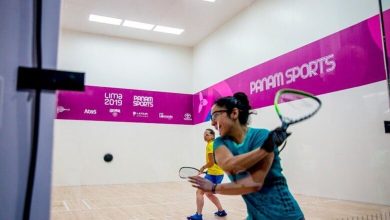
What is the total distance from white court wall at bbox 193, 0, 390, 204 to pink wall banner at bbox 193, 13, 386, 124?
0.08 metres

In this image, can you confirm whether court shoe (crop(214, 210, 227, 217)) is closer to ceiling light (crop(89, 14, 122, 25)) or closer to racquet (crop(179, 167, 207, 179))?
racquet (crop(179, 167, 207, 179))

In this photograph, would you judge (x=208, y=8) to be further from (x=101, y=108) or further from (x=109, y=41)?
(x=101, y=108)

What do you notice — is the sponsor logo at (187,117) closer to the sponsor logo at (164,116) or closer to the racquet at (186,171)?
the sponsor logo at (164,116)

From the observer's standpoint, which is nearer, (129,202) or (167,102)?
(167,102)

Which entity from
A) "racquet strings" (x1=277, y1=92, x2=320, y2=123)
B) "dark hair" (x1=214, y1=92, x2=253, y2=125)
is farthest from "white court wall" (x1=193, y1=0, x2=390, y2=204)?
"dark hair" (x1=214, y1=92, x2=253, y2=125)

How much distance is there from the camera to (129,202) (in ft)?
12.1

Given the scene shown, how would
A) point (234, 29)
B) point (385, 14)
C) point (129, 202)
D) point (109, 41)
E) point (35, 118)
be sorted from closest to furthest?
point (35, 118), point (109, 41), point (385, 14), point (234, 29), point (129, 202)

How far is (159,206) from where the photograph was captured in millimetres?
3654

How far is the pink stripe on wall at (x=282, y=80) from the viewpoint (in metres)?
2.25

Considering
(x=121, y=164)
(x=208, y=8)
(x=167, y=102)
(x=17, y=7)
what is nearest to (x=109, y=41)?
(x=167, y=102)

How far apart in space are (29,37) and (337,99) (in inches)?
103

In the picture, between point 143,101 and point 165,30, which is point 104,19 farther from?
point 143,101

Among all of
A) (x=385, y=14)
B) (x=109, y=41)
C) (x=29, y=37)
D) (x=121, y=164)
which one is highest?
(x=385, y=14)

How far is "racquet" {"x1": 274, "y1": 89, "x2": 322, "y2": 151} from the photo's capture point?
1.22 meters
